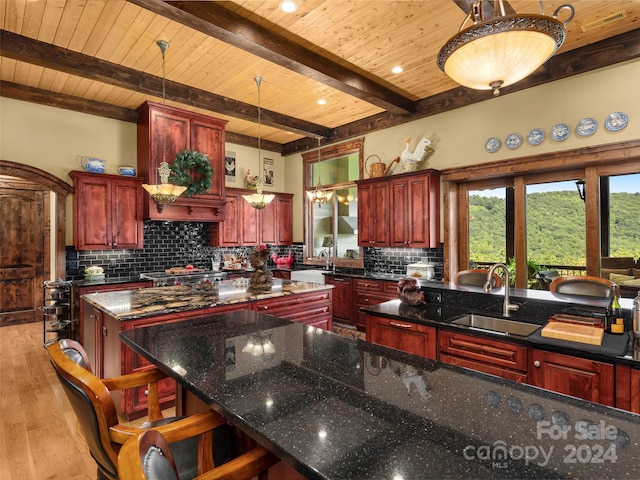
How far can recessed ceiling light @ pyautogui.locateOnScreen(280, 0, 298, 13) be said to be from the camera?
294cm

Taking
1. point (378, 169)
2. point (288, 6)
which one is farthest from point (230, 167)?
point (288, 6)

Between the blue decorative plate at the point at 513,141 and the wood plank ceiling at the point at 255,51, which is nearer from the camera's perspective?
the wood plank ceiling at the point at 255,51

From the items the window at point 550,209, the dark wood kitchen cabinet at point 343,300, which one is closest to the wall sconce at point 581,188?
the window at point 550,209

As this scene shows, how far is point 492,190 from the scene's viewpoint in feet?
15.9

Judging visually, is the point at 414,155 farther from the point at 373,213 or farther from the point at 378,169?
the point at 373,213

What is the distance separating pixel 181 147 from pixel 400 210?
344cm

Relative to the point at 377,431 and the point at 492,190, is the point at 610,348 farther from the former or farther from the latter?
the point at 492,190

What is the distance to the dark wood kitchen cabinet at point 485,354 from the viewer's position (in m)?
2.09

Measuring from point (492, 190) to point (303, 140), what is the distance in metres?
3.78

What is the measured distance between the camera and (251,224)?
684 centimetres

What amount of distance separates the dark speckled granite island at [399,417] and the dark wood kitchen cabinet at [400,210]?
3.70 metres

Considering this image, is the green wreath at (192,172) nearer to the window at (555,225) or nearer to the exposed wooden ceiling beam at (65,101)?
the exposed wooden ceiling beam at (65,101)

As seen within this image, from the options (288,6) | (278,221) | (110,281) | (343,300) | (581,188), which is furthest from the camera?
(278,221)

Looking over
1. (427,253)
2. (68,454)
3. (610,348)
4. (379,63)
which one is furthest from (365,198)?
(68,454)
